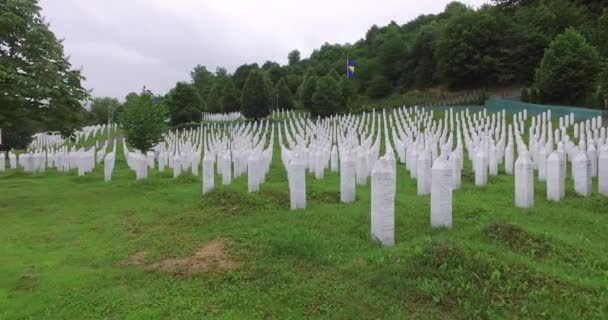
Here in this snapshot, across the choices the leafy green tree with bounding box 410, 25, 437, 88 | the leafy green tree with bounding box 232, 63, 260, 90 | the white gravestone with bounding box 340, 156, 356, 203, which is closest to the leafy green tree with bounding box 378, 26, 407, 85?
the leafy green tree with bounding box 410, 25, 437, 88

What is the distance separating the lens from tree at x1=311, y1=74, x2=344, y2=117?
42.2 m

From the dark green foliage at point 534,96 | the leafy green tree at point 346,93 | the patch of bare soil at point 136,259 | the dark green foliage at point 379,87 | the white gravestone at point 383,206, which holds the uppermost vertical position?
the dark green foliage at point 379,87

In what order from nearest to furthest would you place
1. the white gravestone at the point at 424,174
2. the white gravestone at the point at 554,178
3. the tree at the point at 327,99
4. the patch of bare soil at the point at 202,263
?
the patch of bare soil at the point at 202,263 → the white gravestone at the point at 554,178 → the white gravestone at the point at 424,174 → the tree at the point at 327,99

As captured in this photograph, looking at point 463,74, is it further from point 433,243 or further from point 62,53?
point 433,243

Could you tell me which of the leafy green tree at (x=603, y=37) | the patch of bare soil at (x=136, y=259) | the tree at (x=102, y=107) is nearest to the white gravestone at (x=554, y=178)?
the patch of bare soil at (x=136, y=259)

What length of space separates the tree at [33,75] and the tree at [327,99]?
29955 mm

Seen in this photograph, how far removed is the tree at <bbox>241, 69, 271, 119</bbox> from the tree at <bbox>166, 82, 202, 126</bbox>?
544 cm

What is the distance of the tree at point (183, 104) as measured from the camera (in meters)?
47.1

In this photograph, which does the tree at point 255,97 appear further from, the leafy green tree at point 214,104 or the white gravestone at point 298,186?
the white gravestone at point 298,186

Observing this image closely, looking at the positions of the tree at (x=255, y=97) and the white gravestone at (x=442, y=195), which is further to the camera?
the tree at (x=255, y=97)

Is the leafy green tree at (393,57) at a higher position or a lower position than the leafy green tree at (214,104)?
higher

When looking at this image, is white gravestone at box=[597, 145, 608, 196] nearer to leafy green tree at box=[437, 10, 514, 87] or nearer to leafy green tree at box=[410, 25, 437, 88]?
leafy green tree at box=[437, 10, 514, 87]

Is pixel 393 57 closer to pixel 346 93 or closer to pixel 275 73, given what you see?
pixel 275 73

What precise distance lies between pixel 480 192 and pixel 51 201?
10.5m
